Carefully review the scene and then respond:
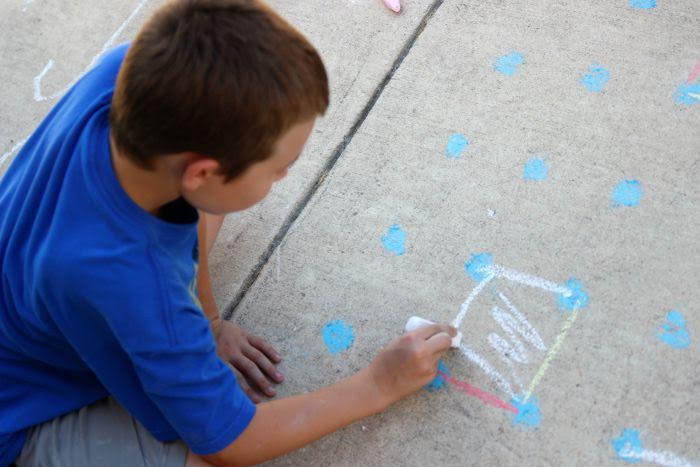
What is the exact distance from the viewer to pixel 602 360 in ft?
5.89

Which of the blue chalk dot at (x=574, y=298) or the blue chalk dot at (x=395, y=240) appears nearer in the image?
the blue chalk dot at (x=574, y=298)

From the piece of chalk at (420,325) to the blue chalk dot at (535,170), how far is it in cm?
51

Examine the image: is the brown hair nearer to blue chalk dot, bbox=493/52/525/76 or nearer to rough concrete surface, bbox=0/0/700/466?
rough concrete surface, bbox=0/0/700/466

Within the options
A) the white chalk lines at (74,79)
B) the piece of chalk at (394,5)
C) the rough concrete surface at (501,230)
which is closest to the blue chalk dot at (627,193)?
the rough concrete surface at (501,230)

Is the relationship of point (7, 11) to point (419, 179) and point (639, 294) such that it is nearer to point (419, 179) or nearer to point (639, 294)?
point (419, 179)

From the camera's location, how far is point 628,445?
168cm

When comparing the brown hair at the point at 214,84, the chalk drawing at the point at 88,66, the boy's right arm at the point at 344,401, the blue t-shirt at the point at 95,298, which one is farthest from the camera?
the chalk drawing at the point at 88,66

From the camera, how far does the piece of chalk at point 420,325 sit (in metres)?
1.84

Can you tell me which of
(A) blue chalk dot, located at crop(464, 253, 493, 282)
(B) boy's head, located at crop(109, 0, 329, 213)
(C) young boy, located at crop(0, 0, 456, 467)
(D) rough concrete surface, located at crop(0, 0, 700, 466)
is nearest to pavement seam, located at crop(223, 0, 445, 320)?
(D) rough concrete surface, located at crop(0, 0, 700, 466)

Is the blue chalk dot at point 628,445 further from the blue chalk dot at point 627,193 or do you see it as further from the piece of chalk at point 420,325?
the blue chalk dot at point 627,193

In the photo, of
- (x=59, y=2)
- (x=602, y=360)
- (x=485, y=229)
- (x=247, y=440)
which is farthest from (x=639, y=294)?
(x=59, y=2)

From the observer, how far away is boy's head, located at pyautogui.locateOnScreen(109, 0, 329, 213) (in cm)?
125

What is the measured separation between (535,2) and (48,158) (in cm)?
163

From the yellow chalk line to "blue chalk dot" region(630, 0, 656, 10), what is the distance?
1.05 meters
